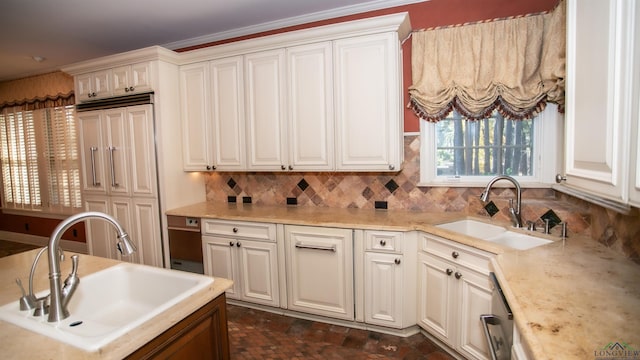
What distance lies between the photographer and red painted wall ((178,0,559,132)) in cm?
240

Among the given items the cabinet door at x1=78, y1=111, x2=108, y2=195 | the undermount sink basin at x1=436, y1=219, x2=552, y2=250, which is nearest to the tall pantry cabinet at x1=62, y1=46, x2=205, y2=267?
the cabinet door at x1=78, y1=111, x2=108, y2=195

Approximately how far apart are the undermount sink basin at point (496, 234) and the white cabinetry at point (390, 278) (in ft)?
1.13

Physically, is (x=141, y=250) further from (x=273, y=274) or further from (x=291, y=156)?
(x=291, y=156)

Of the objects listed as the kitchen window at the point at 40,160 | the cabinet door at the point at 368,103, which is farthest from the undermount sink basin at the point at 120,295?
the kitchen window at the point at 40,160

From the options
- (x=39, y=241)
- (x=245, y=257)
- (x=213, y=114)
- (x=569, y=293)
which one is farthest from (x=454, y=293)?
(x=39, y=241)

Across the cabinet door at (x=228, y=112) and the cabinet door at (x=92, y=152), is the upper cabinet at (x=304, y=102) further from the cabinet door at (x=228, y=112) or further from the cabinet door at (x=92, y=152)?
the cabinet door at (x=92, y=152)

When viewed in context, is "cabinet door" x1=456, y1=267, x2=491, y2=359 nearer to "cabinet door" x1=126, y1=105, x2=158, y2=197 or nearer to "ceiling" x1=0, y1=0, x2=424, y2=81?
"ceiling" x1=0, y1=0, x2=424, y2=81

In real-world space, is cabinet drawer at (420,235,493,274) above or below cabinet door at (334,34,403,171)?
below

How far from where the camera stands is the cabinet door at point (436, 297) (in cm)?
210

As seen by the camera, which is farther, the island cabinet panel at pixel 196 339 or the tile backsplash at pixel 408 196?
the tile backsplash at pixel 408 196

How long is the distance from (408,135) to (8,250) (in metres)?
6.03

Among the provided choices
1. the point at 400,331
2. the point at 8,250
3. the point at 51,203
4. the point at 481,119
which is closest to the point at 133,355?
the point at 400,331

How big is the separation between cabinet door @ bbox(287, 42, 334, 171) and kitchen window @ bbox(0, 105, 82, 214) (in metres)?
3.35

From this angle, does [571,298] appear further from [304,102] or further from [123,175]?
[123,175]
